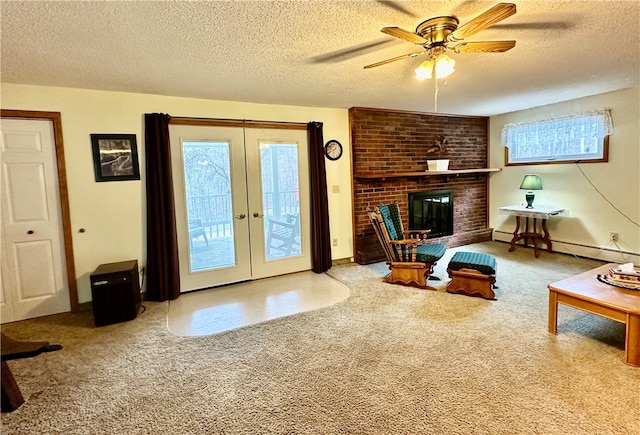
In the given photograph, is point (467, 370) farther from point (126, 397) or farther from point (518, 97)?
point (518, 97)

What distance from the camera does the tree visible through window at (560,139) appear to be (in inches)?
180

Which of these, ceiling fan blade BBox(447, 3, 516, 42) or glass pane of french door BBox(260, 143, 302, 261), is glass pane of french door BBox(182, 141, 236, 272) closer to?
glass pane of french door BBox(260, 143, 302, 261)

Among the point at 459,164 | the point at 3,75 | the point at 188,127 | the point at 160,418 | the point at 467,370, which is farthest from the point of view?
the point at 459,164

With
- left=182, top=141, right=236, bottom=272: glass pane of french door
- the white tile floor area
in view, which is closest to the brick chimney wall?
the white tile floor area

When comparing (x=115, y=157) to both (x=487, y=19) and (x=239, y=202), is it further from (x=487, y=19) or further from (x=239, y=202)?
(x=487, y=19)

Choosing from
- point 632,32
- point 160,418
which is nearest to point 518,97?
point 632,32

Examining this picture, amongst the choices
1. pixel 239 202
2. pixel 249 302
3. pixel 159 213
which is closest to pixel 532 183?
pixel 239 202

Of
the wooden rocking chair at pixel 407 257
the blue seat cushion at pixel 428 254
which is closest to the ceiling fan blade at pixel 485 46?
the wooden rocking chair at pixel 407 257

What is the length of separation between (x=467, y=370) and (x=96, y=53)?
350 cm

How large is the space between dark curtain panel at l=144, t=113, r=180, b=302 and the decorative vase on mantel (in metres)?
3.92

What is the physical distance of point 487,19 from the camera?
178 cm

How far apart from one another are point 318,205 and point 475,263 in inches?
82.5

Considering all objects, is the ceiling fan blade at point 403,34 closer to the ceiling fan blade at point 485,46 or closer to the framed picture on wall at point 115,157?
the ceiling fan blade at point 485,46

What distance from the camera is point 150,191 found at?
3.64m
